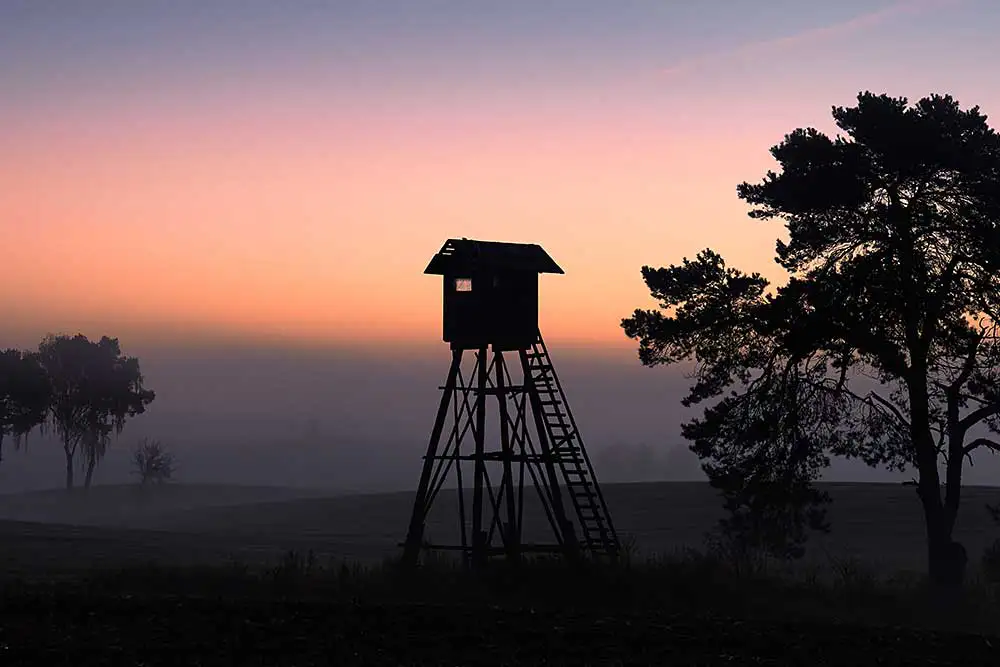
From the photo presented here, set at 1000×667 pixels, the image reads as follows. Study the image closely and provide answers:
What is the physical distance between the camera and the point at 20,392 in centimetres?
7875

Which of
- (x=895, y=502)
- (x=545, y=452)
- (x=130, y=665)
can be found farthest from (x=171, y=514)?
(x=130, y=665)

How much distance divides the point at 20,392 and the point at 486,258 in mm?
57266

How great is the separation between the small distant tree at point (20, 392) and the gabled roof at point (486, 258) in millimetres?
55266

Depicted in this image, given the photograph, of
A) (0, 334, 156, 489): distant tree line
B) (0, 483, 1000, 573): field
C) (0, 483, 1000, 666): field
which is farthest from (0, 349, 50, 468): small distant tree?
(0, 483, 1000, 666): field

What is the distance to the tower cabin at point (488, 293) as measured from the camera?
3325 cm

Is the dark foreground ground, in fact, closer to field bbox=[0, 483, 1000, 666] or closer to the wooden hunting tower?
field bbox=[0, 483, 1000, 666]

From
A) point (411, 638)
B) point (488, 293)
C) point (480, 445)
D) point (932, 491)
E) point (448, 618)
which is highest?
point (488, 293)

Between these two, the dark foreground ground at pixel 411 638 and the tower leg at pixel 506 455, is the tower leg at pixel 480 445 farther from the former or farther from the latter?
the dark foreground ground at pixel 411 638

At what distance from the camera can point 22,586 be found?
24.1 m

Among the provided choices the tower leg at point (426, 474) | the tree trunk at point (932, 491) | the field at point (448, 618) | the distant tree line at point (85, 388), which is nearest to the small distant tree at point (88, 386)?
the distant tree line at point (85, 388)

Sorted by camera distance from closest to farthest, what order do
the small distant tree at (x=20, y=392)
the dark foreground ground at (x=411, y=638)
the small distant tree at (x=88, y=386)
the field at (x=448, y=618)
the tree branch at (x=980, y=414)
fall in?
the dark foreground ground at (x=411, y=638) → the field at (x=448, y=618) → the tree branch at (x=980, y=414) → the small distant tree at (x=20, y=392) → the small distant tree at (x=88, y=386)

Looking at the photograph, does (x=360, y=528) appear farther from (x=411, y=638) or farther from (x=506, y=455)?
(x=411, y=638)

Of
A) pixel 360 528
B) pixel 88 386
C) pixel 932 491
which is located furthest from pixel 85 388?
pixel 932 491

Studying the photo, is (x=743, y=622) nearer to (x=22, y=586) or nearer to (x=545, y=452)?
(x=545, y=452)
